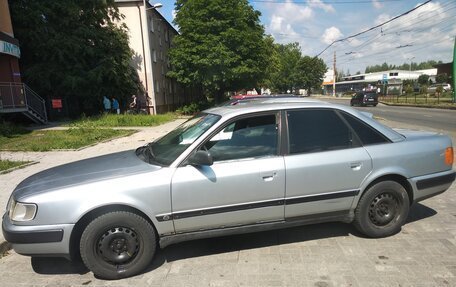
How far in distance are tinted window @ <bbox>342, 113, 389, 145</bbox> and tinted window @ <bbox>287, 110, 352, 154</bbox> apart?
99 mm

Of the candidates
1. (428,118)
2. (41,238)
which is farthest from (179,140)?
(428,118)

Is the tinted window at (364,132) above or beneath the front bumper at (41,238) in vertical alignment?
above

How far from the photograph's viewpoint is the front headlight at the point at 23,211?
11.3ft

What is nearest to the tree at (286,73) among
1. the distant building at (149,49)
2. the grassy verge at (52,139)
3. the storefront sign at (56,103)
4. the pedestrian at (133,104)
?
the distant building at (149,49)

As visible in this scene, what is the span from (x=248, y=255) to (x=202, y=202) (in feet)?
2.86

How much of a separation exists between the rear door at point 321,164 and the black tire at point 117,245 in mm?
1516

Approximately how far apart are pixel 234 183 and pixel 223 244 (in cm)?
102

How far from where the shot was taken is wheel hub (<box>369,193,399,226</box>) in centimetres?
426

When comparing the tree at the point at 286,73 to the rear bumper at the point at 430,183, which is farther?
the tree at the point at 286,73

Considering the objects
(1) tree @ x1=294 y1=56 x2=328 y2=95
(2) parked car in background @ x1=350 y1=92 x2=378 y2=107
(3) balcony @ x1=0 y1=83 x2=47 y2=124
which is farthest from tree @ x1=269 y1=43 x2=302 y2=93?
(3) balcony @ x1=0 y1=83 x2=47 y2=124

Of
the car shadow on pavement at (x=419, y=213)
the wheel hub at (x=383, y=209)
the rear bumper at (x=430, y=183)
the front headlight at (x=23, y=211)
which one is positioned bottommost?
the car shadow on pavement at (x=419, y=213)

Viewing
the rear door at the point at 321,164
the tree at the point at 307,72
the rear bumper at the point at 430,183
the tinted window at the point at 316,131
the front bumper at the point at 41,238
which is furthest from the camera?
the tree at the point at 307,72

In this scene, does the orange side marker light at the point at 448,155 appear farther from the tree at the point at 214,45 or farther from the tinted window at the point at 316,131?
the tree at the point at 214,45

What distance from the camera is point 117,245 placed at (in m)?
3.59
